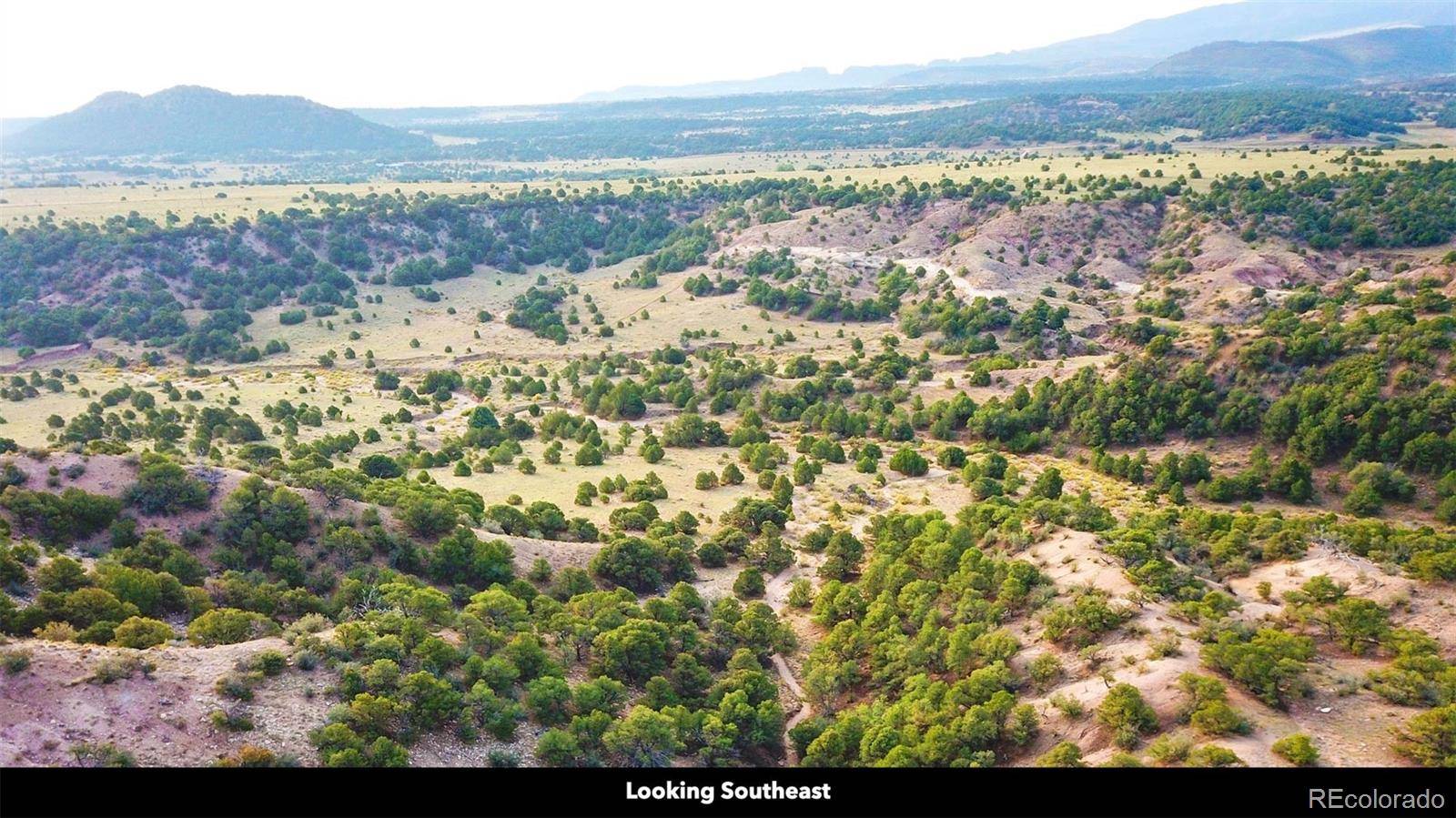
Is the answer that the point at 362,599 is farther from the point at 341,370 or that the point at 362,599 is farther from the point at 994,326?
the point at 994,326

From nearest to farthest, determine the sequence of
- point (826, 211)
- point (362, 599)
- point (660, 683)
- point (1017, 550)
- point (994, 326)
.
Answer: point (660, 683) < point (362, 599) < point (1017, 550) < point (994, 326) < point (826, 211)

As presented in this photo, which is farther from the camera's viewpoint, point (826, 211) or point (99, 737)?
point (826, 211)

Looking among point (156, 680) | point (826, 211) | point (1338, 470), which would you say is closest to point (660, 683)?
point (156, 680)

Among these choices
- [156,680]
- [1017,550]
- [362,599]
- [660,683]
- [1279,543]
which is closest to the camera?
[156,680]

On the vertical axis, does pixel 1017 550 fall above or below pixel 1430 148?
below
